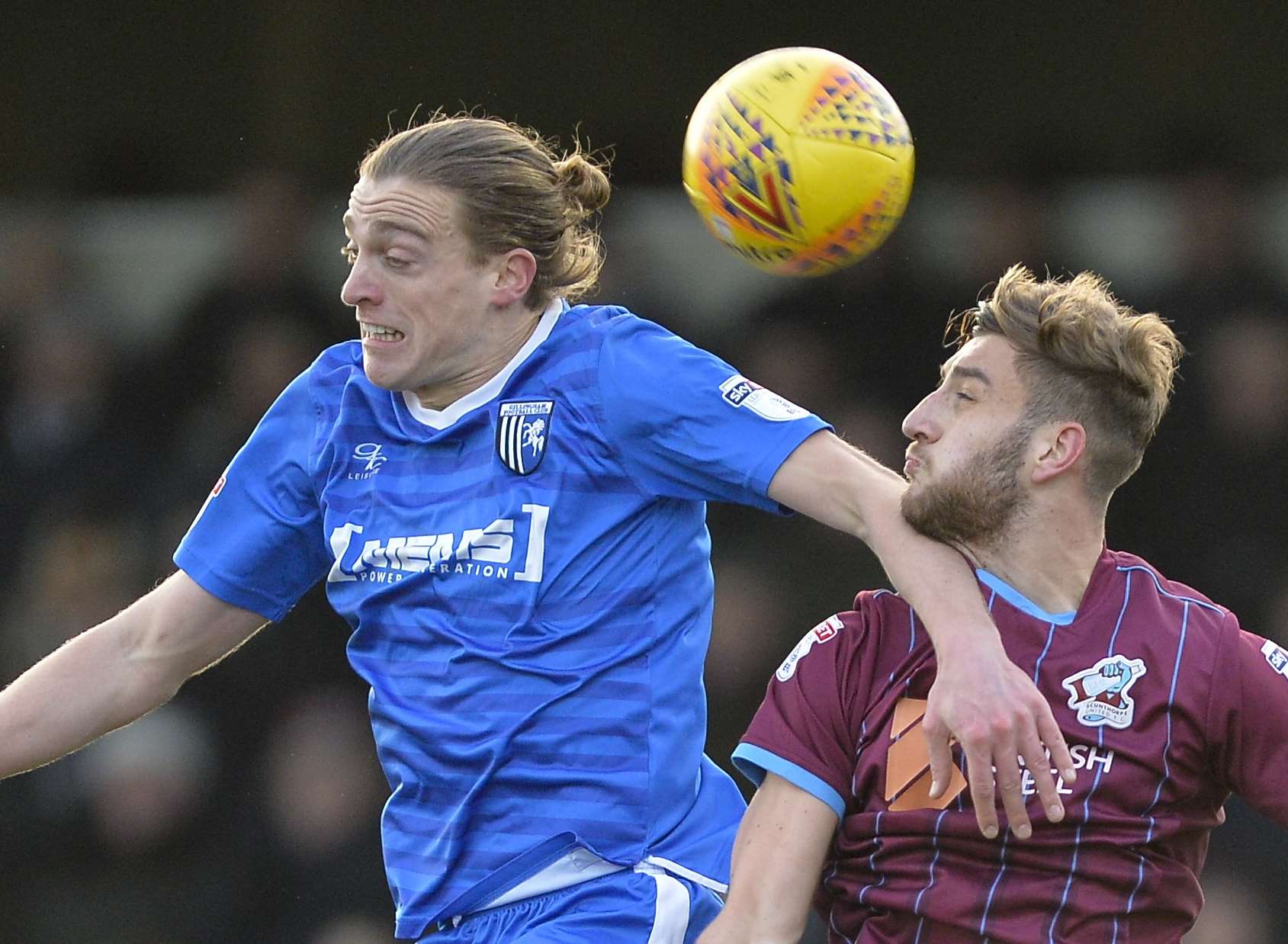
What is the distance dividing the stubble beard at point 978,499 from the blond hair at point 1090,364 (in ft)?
0.27

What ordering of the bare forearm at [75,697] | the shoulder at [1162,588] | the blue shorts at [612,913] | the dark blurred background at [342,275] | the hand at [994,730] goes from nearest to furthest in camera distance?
1. the hand at [994,730]
2. the blue shorts at [612,913]
3. the shoulder at [1162,588]
4. the bare forearm at [75,697]
5. the dark blurred background at [342,275]

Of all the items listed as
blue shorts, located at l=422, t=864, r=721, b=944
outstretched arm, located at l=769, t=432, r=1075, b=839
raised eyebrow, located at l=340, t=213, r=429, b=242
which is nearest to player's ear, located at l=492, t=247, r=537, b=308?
raised eyebrow, located at l=340, t=213, r=429, b=242

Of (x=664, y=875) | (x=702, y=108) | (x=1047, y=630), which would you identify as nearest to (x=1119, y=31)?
(x=702, y=108)

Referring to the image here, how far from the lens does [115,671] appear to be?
328 centimetres

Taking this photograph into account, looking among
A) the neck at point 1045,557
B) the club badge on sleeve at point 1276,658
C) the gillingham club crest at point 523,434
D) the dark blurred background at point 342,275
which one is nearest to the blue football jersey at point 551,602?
the gillingham club crest at point 523,434

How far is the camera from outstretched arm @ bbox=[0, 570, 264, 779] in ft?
10.6

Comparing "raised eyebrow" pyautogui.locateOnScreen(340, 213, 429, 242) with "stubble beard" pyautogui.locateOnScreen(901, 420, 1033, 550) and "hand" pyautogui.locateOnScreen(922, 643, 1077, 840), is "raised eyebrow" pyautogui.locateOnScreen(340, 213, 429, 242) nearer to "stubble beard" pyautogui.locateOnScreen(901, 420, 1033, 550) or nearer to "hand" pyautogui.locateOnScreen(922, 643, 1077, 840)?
"stubble beard" pyautogui.locateOnScreen(901, 420, 1033, 550)

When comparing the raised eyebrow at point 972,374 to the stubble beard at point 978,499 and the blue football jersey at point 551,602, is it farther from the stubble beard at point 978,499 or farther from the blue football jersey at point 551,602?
the blue football jersey at point 551,602

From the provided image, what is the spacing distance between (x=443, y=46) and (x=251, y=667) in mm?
2343

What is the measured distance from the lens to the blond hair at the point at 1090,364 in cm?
298

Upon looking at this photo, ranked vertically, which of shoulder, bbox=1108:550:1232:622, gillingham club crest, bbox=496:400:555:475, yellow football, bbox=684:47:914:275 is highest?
yellow football, bbox=684:47:914:275

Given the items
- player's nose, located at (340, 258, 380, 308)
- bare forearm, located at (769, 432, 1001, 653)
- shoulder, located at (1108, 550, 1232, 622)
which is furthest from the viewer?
player's nose, located at (340, 258, 380, 308)

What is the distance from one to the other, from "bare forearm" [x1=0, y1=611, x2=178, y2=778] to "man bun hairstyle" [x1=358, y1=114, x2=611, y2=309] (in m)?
0.95

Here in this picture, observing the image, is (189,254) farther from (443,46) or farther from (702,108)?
(702,108)
